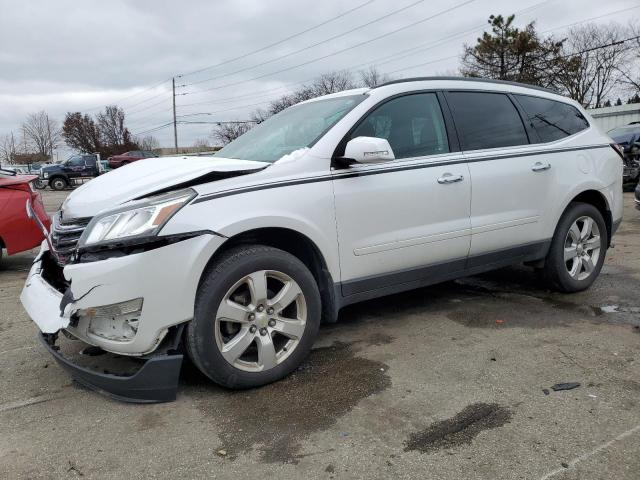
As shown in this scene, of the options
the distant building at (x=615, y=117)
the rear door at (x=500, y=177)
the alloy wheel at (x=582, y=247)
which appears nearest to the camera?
the rear door at (x=500, y=177)

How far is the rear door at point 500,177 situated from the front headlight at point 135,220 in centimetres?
222

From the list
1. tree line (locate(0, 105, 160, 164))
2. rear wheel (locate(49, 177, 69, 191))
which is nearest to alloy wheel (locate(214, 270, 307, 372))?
rear wheel (locate(49, 177, 69, 191))

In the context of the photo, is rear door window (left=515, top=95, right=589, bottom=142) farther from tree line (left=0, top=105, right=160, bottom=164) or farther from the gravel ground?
tree line (left=0, top=105, right=160, bottom=164)

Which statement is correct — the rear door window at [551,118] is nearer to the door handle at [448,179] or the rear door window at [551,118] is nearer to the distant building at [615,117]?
the door handle at [448,179]

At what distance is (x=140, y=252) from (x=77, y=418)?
0.99 metres

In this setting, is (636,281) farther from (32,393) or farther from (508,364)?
(32,393)

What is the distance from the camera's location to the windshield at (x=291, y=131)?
11.8 feet

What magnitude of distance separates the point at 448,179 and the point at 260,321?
173cm

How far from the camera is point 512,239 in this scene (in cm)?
435

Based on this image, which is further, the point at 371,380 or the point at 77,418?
the point at 371,380

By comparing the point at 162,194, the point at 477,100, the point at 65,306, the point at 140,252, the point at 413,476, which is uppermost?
the point at 477,100

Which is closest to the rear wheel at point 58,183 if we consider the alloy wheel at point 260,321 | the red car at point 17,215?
the red car at point 17,215

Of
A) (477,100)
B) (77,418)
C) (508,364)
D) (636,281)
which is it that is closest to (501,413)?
(508,364)

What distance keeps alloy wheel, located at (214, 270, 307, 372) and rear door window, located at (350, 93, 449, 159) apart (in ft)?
3.85
